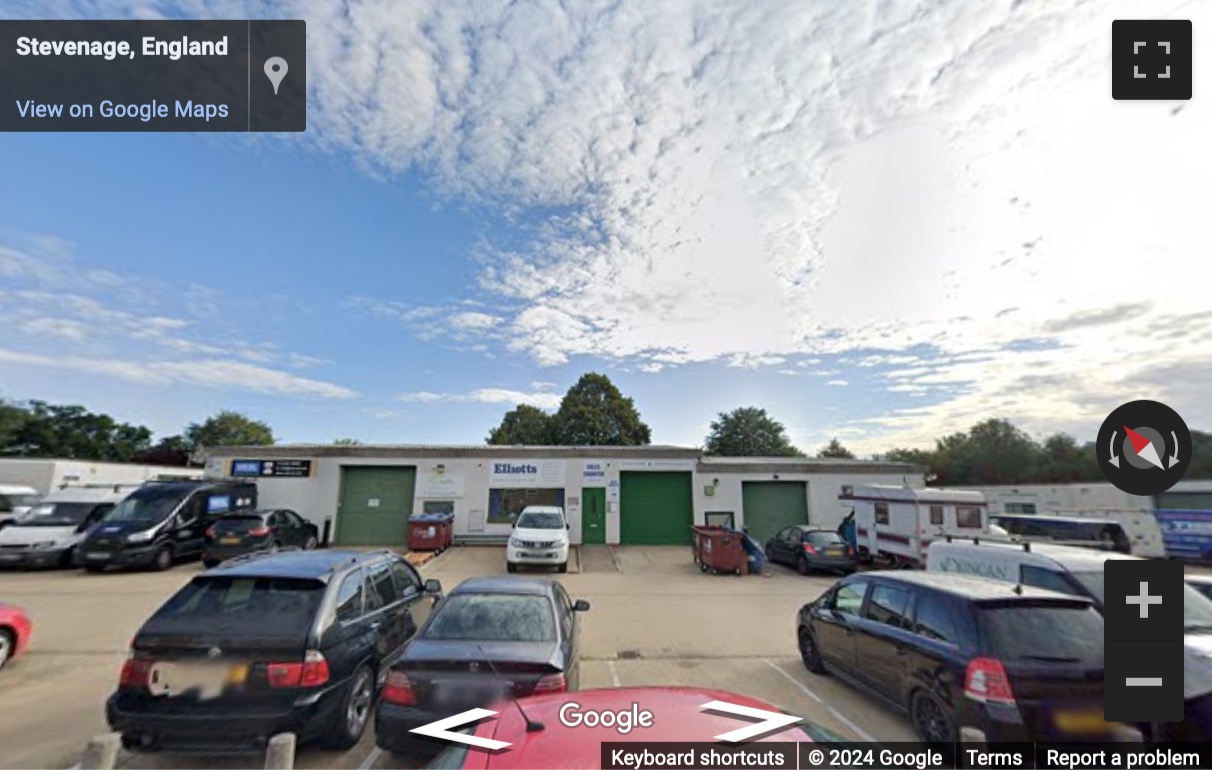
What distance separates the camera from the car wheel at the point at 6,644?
19.5 feet

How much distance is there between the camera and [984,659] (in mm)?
3850

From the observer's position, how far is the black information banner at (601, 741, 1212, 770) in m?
1.79

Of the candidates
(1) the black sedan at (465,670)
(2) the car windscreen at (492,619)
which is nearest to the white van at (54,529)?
(2) the car windscreen at (492,619)

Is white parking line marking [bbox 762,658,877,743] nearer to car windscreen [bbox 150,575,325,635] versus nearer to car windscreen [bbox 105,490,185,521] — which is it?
car windscreen [bbox 150,575,325,635]

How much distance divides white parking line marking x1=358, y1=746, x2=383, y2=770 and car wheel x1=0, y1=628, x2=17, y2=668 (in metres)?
5.50

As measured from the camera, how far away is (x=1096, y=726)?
11.7 ft

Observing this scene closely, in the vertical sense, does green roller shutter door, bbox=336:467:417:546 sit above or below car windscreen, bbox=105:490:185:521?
below

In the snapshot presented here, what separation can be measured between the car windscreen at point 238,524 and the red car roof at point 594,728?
14.5 m

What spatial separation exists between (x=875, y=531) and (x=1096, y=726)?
43.9ft

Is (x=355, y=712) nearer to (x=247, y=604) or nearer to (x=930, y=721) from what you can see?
(x=247, y=604)

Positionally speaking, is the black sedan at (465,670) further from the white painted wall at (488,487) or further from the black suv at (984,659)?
the white painted wall at (488,487)

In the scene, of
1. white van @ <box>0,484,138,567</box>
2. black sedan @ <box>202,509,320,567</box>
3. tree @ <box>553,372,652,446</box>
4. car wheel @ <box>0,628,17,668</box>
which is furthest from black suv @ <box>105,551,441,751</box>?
tree @ <box>553,372,652,446</box>

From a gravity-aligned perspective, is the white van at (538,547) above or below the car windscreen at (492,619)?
below

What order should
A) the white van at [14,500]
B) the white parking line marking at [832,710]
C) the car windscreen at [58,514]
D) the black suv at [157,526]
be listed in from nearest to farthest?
the white parking line marking at [832,710] → the black suv at [157,526] → the car windscreen at [58,514] → the white van at [14,500]
